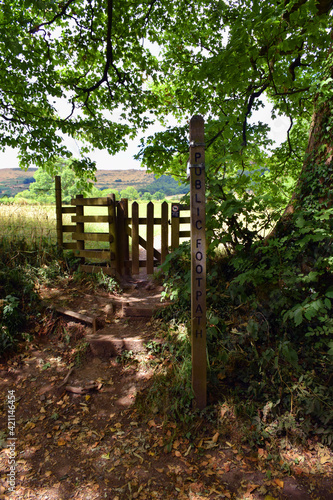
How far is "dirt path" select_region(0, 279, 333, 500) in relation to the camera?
109 inches

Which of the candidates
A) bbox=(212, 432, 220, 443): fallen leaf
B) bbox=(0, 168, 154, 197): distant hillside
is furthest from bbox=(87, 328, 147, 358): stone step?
bbox=(0, 168, 154, 197): distant hillside

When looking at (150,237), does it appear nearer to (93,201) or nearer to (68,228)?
(93,201)

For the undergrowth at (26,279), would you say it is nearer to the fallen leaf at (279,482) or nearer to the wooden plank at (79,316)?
the wooden plank at (79,316)

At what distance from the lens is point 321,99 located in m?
3.91

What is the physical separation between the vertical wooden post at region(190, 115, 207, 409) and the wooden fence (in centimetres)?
328

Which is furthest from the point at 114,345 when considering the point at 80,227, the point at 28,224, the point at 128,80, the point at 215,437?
the point at 128,80

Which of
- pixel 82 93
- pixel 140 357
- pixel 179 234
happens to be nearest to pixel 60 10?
pixel 82 93

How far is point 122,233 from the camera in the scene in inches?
276

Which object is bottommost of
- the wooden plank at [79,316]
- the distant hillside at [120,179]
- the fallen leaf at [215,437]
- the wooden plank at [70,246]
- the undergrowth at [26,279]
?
the fallen leaf at [215,437]

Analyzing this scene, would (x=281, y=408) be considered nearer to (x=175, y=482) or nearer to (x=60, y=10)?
(x=175, y=482)

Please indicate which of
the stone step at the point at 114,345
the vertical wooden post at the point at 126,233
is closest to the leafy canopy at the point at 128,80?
the vertical wooden post at the point at 126,233

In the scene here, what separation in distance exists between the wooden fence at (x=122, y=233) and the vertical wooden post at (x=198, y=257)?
129 inches

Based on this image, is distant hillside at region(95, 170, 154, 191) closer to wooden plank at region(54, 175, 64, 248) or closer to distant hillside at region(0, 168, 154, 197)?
distant hillside at region(0, 168, 154, 197)

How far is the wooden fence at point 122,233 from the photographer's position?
6.66 m
